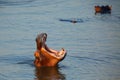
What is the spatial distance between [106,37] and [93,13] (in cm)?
723

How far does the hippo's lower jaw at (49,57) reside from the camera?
39.9ft

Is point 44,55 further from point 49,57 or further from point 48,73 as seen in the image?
point 48,73

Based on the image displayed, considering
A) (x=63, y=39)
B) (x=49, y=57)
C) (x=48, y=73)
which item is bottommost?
(x=48, y=73)

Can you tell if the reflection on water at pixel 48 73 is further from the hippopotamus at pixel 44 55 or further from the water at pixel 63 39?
the hippopotamus at pixel 44 55

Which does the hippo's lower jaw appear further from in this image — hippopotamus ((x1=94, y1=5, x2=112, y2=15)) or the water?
hippopotamus ((x1=94, y1=5, x2=112, y2=15))

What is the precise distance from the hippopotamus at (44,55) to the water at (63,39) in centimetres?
19

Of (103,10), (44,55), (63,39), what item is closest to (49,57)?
(44,55)

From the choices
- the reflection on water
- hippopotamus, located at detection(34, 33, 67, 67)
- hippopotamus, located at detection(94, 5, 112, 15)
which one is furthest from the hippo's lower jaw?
hippopotamus, located at detection(94, 5, 112, 15)

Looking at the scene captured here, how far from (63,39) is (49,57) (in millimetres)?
4971

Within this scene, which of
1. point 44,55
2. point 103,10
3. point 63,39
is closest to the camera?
point 44,55

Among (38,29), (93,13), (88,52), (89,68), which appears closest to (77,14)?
(93,13)

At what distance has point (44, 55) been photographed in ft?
39.9

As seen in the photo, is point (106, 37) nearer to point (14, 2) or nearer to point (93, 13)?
point (93, 13)

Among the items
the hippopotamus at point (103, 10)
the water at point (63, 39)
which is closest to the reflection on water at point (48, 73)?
the water at point (63, 39)
